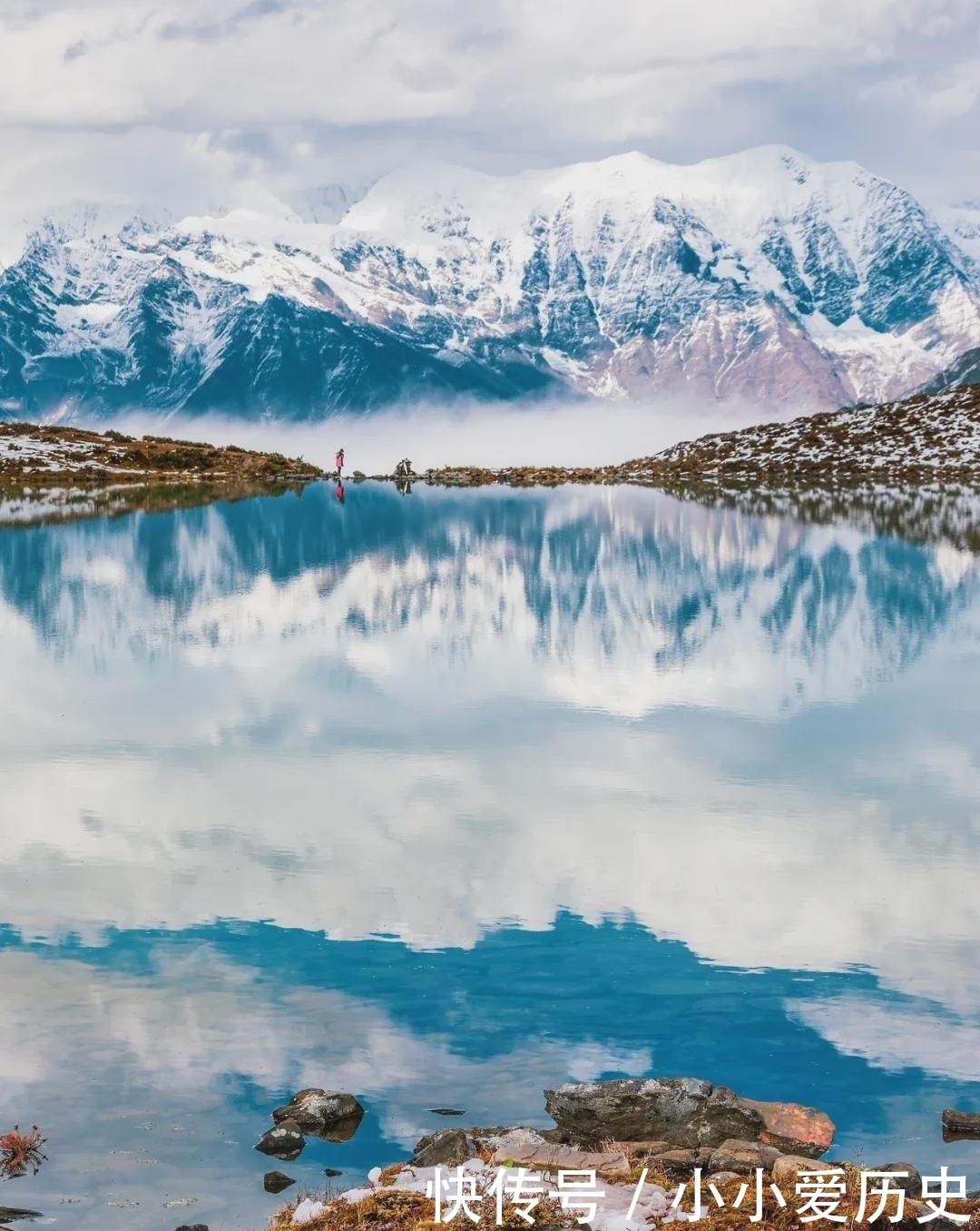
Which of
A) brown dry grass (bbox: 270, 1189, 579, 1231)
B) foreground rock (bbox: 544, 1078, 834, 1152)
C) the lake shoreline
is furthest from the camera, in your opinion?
foreground rock (bbox: 544, 1078, 834, 1152)

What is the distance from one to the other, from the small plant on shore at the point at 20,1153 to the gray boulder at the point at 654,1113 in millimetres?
4330

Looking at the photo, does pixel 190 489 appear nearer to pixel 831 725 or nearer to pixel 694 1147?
pixel 831 725

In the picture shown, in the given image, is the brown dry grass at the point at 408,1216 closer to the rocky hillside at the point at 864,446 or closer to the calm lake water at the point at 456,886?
the calm lake water at the point at 456,886

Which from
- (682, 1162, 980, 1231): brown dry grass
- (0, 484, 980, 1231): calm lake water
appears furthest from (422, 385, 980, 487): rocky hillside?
(682, 1162, 980, 1231): brown dry grass

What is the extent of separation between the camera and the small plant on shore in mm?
12364

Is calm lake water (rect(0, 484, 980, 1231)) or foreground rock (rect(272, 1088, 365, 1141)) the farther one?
calm lake water (rect(0, 484, 980, 1231))

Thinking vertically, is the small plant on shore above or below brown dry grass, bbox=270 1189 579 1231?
below

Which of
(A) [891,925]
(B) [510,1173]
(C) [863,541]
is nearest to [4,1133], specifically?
(B) [510,1173]

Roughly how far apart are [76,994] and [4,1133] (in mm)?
2714

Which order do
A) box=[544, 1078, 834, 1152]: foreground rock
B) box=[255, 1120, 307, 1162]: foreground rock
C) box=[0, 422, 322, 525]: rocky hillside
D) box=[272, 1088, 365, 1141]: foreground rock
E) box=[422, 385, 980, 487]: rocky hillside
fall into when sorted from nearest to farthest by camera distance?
box=[255, 1120, 307, 1162]: foreground rock
box=[544, 1078, 834, 1152]: foreground rock
box=[272, 1088, 365, 1141]: foreground rock
box=[0, 422, 322, 525]: rocky hillside
box=[422, 385, 980, 487]: rocky hillside

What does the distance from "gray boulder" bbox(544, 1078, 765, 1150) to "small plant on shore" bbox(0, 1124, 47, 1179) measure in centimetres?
433

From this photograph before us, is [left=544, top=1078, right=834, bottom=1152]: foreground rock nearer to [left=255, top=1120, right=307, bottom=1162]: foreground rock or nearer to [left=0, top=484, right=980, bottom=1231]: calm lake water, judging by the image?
[left=0, top=484, right=980, bottom=1231]: calm lake water

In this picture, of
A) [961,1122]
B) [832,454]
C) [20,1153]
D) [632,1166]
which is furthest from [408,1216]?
[832,454]

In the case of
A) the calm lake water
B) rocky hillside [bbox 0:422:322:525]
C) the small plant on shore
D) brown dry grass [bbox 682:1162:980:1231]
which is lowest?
the small plant on shore
